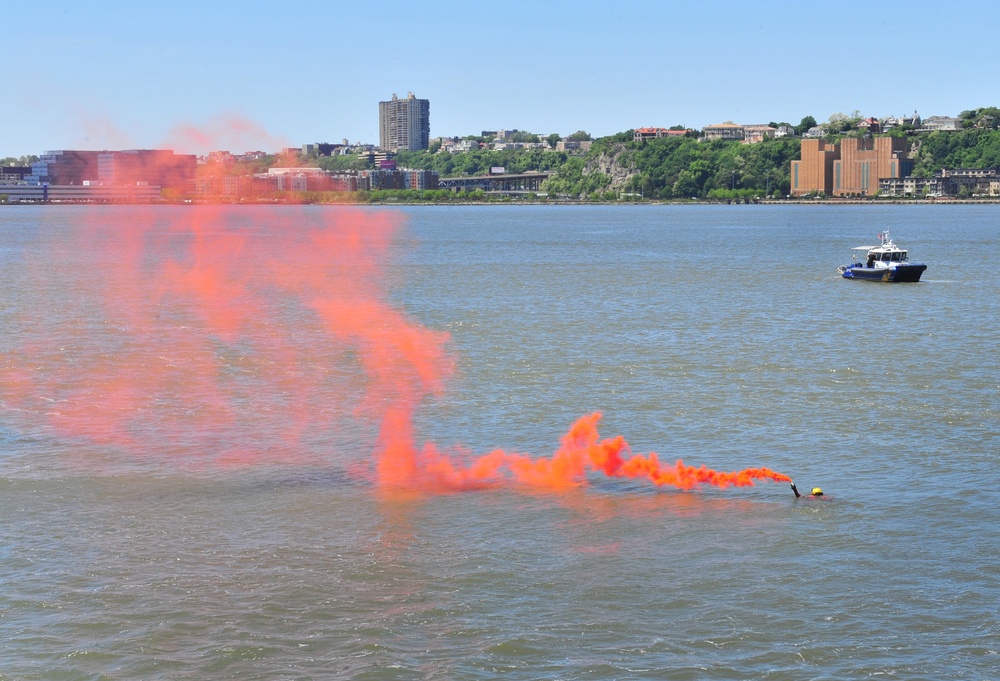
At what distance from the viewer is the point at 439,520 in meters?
26.6

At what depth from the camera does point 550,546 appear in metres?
24.8

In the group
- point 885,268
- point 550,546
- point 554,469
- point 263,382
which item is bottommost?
point 550,546

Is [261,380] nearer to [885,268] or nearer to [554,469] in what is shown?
[554,469]

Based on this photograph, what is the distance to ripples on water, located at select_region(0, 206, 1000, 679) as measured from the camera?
20.0 metres

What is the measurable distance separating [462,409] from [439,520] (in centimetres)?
1218

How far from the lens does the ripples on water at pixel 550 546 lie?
2005 centimetres

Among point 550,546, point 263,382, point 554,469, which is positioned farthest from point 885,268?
point 550,546

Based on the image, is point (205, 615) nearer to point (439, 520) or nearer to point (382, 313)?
point (439, 520)

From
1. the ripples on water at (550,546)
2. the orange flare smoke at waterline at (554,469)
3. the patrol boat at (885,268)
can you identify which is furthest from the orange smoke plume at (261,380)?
the patrol boat at (885,268)

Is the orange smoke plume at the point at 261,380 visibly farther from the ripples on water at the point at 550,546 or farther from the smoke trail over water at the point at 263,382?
the ripples on water at the point at 550,546

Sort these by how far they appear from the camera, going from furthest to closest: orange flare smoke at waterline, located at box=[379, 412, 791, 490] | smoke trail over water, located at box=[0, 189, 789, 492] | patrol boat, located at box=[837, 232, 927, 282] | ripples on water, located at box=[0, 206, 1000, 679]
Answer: patrol boat, located at box=[837, 232, 927, 282]
smoke trail over water, located at box=[0, 189, 789, 492]
orange flare smoke at waterline, located at box=[379, 412, 791, 490]
ripples on water, located at box=[0, 206, 1000, 679]

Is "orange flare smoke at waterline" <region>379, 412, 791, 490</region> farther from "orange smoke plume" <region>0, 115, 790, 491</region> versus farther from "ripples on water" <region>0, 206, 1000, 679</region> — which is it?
"ripples on water" <region>0, 206, 1000, 679</region>

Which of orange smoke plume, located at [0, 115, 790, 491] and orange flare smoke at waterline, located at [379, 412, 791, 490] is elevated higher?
orange smoke plume, located at [0, 115, 790, 491]

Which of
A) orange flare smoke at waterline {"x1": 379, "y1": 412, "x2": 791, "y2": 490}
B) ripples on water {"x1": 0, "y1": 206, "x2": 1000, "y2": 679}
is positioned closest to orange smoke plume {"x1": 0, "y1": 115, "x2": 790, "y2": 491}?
orange flare smoke at waterline {"x1": 379, "y1": 412, "x2": 791, "y2": 490}
